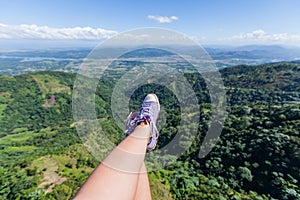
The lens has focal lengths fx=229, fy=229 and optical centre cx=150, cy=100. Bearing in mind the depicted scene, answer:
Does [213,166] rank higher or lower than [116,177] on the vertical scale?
lower

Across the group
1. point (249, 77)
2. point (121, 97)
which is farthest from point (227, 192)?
point (249, 77)

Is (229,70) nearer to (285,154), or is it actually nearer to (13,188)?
(285,154)

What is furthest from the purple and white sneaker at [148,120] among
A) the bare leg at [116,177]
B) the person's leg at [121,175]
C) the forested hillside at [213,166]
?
the forested hillside at [213,166]

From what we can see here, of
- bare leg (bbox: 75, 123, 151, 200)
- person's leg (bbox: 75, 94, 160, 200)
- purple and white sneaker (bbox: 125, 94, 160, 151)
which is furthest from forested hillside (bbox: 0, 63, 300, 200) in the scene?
bare leg (bbox: 75, 123, 151, 200)

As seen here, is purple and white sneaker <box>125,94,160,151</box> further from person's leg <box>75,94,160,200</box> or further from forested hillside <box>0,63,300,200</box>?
forested hillside <box>0,63,300,200</box>

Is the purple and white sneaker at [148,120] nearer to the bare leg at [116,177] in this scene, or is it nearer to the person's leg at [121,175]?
the person's leg at [121,175]

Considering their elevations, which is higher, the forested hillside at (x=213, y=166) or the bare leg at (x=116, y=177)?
the bare leg at (x=116, y=177)

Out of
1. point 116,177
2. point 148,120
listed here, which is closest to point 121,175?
point 116,177

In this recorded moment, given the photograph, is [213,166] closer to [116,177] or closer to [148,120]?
[148,120]

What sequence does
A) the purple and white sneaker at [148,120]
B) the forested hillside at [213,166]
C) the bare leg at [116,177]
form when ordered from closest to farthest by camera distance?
the bare leg at [116,177], the purple and white sneaker at [148,120], the forested hillside at [213,166]
